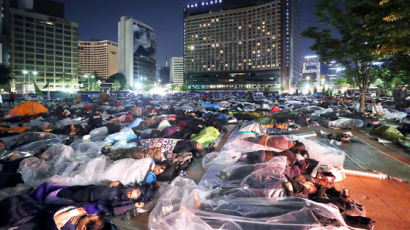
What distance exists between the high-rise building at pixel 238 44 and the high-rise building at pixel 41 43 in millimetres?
49599

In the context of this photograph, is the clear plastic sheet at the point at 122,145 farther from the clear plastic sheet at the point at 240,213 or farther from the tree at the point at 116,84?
the tree at the point at 116,84

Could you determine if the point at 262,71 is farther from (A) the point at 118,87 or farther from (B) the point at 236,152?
(B) the point at 236,152

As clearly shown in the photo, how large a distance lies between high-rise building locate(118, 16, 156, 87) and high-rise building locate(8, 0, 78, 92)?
18374 millimetres

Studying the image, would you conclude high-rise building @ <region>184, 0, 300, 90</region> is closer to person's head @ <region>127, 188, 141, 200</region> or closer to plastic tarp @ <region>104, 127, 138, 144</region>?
plastic tarp @ <region>104, 127, 138, 144</region>

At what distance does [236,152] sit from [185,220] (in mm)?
2509

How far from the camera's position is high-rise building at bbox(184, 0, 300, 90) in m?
90.1

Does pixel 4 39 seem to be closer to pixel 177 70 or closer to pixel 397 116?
pixel 397 116

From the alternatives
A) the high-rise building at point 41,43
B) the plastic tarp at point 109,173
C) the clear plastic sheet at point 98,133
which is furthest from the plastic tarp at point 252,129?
the high-rise building at point 41,43

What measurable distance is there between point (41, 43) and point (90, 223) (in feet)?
343

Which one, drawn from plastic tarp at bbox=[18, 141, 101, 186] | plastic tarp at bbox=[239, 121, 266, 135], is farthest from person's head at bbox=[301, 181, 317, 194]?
plastic tarp at bbox=[239, 121, 266, 135]

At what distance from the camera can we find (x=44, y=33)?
83.3 m

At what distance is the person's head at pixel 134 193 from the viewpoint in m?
3.26

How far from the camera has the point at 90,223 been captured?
8.28ft

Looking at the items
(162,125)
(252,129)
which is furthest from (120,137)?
(252,129)
